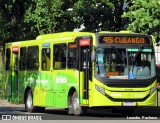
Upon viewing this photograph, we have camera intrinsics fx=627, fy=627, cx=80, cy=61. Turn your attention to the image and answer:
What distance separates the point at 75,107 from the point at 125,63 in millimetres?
2538

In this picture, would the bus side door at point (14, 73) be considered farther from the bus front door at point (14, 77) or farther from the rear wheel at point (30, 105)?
the rear wheel at point (30, 105)

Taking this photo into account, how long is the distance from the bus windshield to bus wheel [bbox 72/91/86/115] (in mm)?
1551

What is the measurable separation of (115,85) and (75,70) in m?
1.85

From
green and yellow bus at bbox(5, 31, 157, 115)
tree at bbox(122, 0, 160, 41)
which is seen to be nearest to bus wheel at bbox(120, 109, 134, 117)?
green and yellow bus at bbox(5, 31, 157, 115)

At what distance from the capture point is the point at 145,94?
21.6m

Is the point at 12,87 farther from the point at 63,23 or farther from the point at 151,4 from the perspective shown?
the point at 63,23

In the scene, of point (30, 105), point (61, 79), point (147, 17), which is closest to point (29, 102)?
point (30, 105)

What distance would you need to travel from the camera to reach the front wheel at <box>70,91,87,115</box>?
2217 cm

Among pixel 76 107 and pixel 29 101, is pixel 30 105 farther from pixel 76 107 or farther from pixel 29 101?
pixel 76 107

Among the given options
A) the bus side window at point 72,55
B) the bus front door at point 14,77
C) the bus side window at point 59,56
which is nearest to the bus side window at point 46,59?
the bus side window at point 59,56

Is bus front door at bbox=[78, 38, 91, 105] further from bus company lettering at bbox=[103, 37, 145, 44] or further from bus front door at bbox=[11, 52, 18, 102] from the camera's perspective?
bus front door at bbox=[11, 52, 18, 102]

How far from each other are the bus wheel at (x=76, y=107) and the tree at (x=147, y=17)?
4849 millimetres

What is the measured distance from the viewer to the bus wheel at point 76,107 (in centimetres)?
2217

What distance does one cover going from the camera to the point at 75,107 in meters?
22.5
